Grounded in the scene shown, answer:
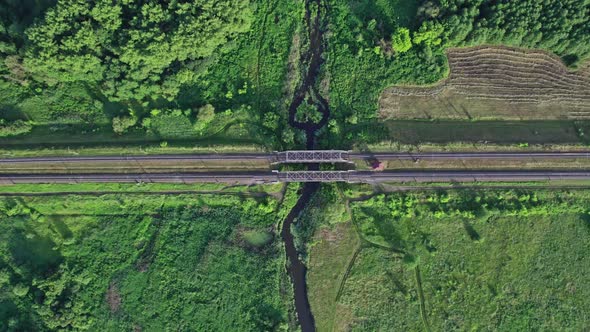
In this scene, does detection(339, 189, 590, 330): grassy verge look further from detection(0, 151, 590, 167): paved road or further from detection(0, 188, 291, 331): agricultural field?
detection(0, 188, 291, 331): agricultural field

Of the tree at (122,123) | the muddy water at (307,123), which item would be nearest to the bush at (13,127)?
the tree at (122,123)

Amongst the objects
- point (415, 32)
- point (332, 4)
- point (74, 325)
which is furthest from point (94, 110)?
point (415, 32)

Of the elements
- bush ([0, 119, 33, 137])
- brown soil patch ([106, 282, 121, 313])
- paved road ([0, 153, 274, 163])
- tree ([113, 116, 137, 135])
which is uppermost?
bush ([0, 119, 33, 137])

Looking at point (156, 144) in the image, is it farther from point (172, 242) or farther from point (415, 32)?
point (415, 32)

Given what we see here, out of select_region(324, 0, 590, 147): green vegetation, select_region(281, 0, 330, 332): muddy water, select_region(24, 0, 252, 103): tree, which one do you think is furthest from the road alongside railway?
select_region(24, 0, 252, 103): tree

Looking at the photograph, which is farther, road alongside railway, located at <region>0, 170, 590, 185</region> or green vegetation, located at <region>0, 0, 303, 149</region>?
road alongside railway, located at <region>0, 170, 590, 185</region>
